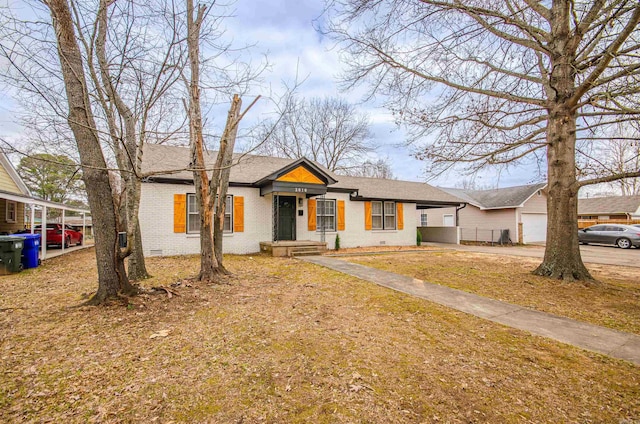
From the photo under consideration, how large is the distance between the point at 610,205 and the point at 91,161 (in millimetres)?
40120

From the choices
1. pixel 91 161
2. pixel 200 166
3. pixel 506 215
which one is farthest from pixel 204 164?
pixel 506 215

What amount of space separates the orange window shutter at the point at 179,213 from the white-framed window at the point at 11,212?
30.4 ft

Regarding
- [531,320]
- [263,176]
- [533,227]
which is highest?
[263,176]

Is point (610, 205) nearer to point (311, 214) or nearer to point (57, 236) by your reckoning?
point (311, 214)

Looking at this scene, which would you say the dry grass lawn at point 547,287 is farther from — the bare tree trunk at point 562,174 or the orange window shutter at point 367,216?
the orange window shutter at point 367,216

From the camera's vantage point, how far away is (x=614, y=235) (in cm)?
1812

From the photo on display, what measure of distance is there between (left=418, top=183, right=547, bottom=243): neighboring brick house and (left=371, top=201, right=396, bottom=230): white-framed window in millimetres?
5581

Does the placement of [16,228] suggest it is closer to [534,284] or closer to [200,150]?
[200,150]

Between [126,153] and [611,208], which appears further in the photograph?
[611,208]

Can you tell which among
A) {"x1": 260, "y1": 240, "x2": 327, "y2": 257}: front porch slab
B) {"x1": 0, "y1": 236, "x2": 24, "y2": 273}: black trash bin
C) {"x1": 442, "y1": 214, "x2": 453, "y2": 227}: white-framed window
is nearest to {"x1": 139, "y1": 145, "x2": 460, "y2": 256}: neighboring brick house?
{"x1": 260, "y1": 240, "x2": 327, "y2": 257}: front porch slab

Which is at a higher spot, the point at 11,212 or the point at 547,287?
the point at 11,212

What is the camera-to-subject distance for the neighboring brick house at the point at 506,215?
19.9 m

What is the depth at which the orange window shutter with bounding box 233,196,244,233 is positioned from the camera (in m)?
12.0

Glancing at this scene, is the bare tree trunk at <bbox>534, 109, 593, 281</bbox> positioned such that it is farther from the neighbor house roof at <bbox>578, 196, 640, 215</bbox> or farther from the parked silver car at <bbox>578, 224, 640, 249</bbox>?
the neighbor house roof at <bbox>578, 196, 640, 215</bbox>
